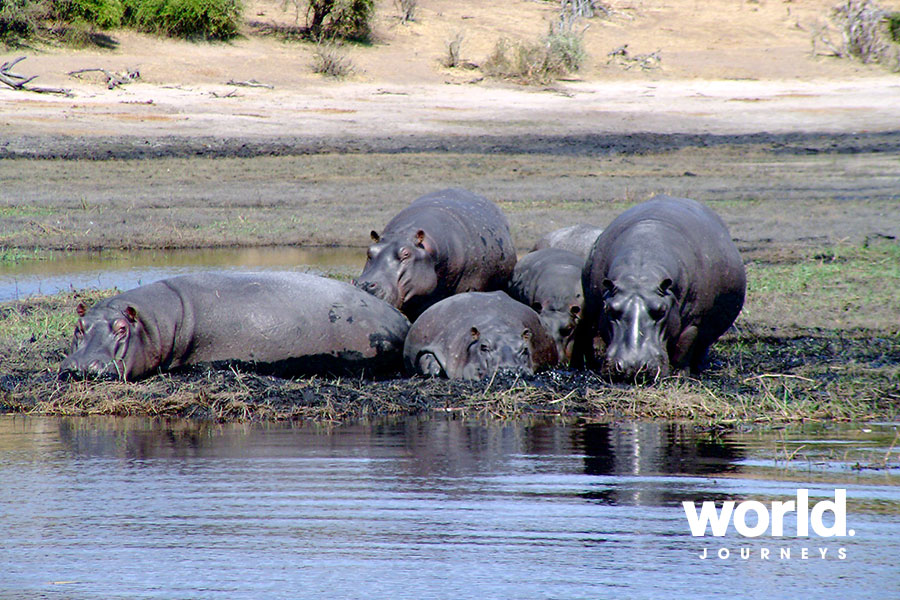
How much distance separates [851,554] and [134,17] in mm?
28086

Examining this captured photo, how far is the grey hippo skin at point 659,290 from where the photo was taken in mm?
7664

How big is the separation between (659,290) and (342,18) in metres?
25.9

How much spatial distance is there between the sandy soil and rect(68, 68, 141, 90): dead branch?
213mm

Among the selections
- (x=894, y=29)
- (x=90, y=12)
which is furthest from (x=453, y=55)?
(x=894, y=29)

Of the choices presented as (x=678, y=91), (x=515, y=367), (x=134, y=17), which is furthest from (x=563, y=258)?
(x=134, y=17)

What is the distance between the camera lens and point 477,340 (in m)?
8.23

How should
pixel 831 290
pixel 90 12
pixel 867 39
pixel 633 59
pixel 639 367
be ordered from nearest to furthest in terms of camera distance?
pixel 639 367 → pixel 831 290 → pixel 90 12 → pixel 633 59 → pixel 867 39

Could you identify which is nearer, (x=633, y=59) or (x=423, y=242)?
(x=423, y=242)

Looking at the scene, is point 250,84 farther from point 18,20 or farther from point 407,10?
point 407,10

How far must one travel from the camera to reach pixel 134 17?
97.5 ft

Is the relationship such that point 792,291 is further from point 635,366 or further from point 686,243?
point 635,366

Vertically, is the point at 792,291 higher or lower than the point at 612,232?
lower

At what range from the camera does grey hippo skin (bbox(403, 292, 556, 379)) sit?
26.7 feet

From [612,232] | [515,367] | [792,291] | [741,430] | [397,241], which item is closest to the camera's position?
[741,430]
